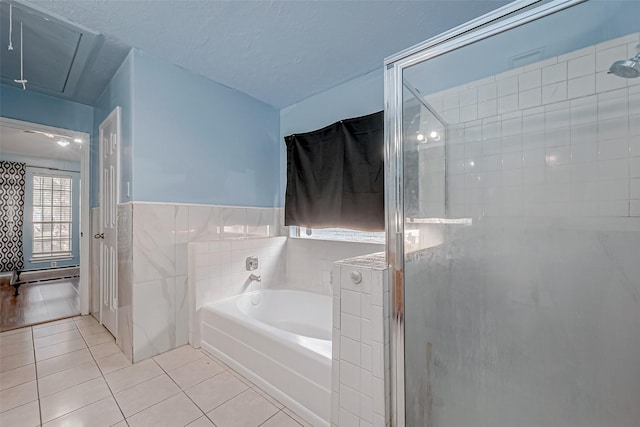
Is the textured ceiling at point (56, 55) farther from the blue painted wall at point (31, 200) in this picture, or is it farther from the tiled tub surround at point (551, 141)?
the blue painted wall at point (31, 200)

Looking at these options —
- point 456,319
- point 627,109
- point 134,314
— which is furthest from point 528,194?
point 134,314

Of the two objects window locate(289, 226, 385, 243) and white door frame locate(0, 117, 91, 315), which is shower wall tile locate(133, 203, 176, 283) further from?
white door frame locate(0, 117, 91, 315)

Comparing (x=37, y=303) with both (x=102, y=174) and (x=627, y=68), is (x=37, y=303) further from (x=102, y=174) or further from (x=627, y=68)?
(x=627, y=68)

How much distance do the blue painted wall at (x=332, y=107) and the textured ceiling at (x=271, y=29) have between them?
12 centimetres

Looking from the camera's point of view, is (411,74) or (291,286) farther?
(291,286)

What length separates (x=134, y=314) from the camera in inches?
75.8

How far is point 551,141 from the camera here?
3.26ft

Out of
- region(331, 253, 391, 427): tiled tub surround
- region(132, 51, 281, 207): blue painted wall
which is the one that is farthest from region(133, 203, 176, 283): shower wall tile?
region(331, 253, 391, 427): tiled tub surround

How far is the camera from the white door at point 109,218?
222 cm

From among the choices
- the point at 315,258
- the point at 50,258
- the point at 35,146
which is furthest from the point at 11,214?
the point at 315,258

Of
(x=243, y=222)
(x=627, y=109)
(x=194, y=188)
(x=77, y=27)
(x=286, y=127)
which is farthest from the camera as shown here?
(x=286, y=127)

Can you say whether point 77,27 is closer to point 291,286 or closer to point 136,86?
point 136,86

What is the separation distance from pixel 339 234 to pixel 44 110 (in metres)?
3.20

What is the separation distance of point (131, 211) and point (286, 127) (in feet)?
5.75
